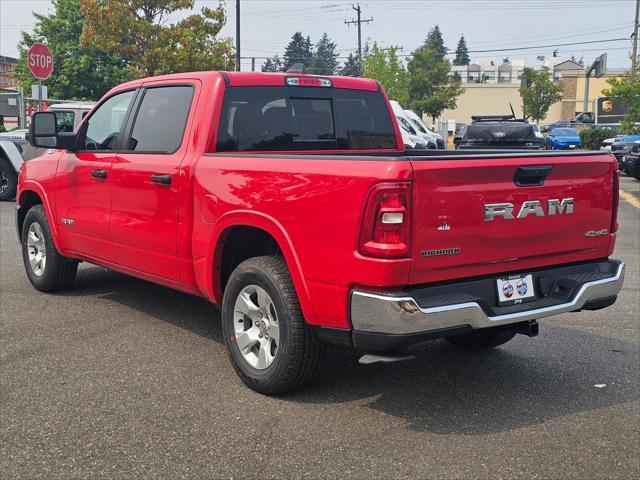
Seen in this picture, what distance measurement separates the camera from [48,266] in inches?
274

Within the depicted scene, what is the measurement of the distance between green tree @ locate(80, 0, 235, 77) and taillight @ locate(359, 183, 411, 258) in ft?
95.1

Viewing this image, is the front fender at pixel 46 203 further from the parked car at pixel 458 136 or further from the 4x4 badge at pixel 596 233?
the parked car at pixel 458 136

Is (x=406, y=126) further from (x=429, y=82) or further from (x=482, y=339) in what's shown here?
(x=429, y=82)

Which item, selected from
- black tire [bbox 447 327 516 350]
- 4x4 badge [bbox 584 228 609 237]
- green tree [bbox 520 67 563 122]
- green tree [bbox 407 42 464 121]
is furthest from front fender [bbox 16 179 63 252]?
green tree [bbox 520 67 563 122]

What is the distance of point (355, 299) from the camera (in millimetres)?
3809

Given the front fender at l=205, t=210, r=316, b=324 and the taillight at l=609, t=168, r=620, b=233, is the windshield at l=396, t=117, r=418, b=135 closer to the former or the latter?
the taillight at l=609, t=168, r=620, b=233

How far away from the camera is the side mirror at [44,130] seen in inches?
246

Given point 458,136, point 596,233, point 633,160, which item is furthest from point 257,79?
point 458,136

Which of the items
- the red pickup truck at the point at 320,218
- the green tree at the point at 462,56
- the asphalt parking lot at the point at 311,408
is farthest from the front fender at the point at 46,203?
the green tree at the point at 462,56

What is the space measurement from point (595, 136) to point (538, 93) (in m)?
37.3

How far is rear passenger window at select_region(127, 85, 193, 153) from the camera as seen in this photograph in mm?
5246

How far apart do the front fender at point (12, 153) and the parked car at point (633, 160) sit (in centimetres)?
1469

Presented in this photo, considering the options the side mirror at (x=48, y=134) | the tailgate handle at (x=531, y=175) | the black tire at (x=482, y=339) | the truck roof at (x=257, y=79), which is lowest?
the black tire at (x=482, y=339)

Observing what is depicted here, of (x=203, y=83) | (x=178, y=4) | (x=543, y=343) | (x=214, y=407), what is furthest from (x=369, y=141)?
(x=178, y=4)
